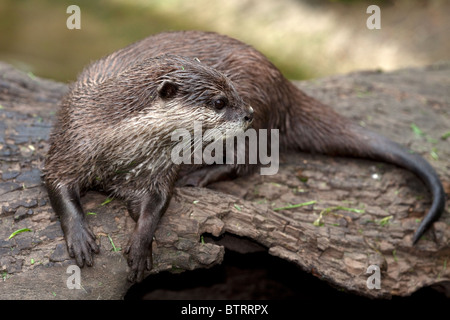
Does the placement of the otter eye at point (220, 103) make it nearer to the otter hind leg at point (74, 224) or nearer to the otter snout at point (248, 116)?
the otter snout at point (248, 116)

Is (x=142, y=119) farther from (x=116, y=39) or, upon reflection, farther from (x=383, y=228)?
(x=116, y=39)

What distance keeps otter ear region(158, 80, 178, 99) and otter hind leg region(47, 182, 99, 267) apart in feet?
2.09

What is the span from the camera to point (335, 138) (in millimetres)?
3410

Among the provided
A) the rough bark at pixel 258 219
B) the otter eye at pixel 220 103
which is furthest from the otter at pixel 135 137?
the rough bark at pixel 258 219

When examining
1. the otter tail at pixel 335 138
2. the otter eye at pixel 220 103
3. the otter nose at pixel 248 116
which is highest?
the otter eye at pixel 220 103

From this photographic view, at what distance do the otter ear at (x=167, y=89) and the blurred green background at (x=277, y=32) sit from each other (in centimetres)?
447

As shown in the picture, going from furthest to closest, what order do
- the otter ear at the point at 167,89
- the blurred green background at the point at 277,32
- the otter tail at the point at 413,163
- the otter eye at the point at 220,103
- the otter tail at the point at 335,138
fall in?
the blurred green background at the point at 277,32 < the otter tail at the point at 335,138 < the otter tail at the point at 413,163 < the otter eye at the point at 220,103 < the otter ear at the point at 167,89

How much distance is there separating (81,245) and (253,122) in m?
1.20

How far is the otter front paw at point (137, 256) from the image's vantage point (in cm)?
247

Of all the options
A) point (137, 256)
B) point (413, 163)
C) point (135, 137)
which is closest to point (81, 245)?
point (137, 256)

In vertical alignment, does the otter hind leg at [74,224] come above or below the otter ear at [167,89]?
below

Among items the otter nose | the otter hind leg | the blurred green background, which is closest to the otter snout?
the otter nose

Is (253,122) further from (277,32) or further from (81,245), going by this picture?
(277,32)

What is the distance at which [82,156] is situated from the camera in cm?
249
